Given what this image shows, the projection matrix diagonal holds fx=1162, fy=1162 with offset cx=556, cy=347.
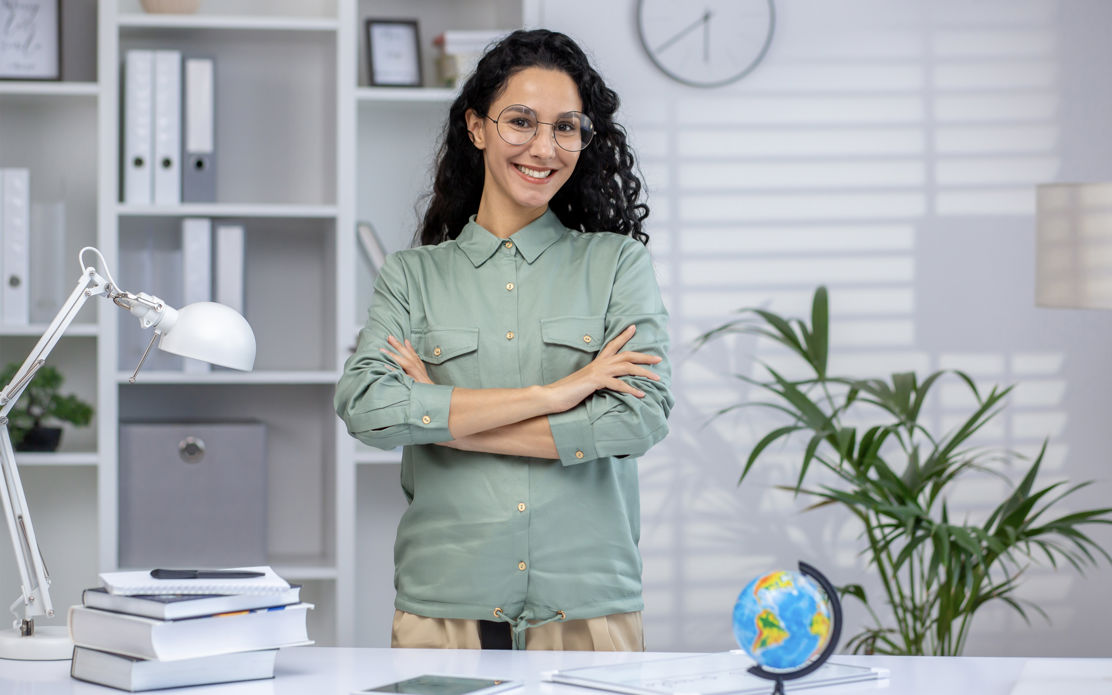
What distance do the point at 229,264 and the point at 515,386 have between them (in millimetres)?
1334

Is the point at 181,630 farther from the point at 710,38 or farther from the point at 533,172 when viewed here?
the point at 710,38

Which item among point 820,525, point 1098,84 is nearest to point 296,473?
point 820,525

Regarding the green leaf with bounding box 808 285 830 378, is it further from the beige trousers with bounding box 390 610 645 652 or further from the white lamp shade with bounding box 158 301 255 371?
the white lamp shade with bounding box 158 301 255 371

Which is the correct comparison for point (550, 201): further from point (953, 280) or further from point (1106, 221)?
point (953, 280)

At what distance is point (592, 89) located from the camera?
1791 millimetres

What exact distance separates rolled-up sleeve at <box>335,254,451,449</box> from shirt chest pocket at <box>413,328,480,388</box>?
2.3 inches

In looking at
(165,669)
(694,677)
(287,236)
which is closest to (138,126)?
(287,236)

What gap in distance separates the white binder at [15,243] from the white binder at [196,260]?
36 cm

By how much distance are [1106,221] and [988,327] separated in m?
0.79

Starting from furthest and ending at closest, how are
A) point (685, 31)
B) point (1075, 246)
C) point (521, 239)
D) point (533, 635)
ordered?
point (685, 31) → point (1075, 246) → point (521, 239) → point (533, 635)

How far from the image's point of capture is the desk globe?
0.99 metres

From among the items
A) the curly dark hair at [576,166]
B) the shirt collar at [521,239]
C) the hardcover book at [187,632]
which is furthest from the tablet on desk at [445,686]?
the curly dark hair at [576,166]

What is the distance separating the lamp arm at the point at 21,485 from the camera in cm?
139

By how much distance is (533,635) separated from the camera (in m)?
1.64
